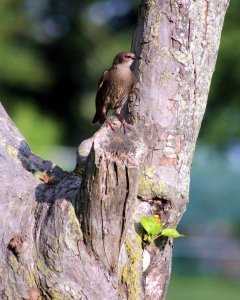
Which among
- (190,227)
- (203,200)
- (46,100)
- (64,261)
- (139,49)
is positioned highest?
(46,100)

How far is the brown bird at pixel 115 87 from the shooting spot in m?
5.88

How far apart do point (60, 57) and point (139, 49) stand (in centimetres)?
2828

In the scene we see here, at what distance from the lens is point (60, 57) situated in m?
33.3

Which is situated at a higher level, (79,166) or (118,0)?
(118,0)

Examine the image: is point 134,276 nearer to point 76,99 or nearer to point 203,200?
point 203,200

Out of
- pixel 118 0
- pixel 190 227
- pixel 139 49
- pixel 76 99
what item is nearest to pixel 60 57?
pixel 76 99

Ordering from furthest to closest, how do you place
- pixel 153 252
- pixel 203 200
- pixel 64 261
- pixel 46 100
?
pixel 46 100
pixel 203 200
pixel 153 252
pixel 64 261

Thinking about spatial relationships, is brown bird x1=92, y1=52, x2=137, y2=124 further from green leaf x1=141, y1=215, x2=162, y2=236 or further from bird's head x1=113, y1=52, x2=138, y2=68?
green leaf x1=141, y1=215, x2=162, y2=236

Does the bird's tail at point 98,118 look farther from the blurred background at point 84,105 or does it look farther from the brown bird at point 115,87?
the blurred background at point 84,105

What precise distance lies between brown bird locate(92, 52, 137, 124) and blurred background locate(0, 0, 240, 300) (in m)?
11.4

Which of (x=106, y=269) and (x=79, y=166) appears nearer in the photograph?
(x=106, y=269)

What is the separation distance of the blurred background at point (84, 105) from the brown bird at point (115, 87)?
11.4 meters

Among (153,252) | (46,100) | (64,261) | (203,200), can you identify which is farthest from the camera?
(46,100)

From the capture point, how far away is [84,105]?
→ 32.9 m
